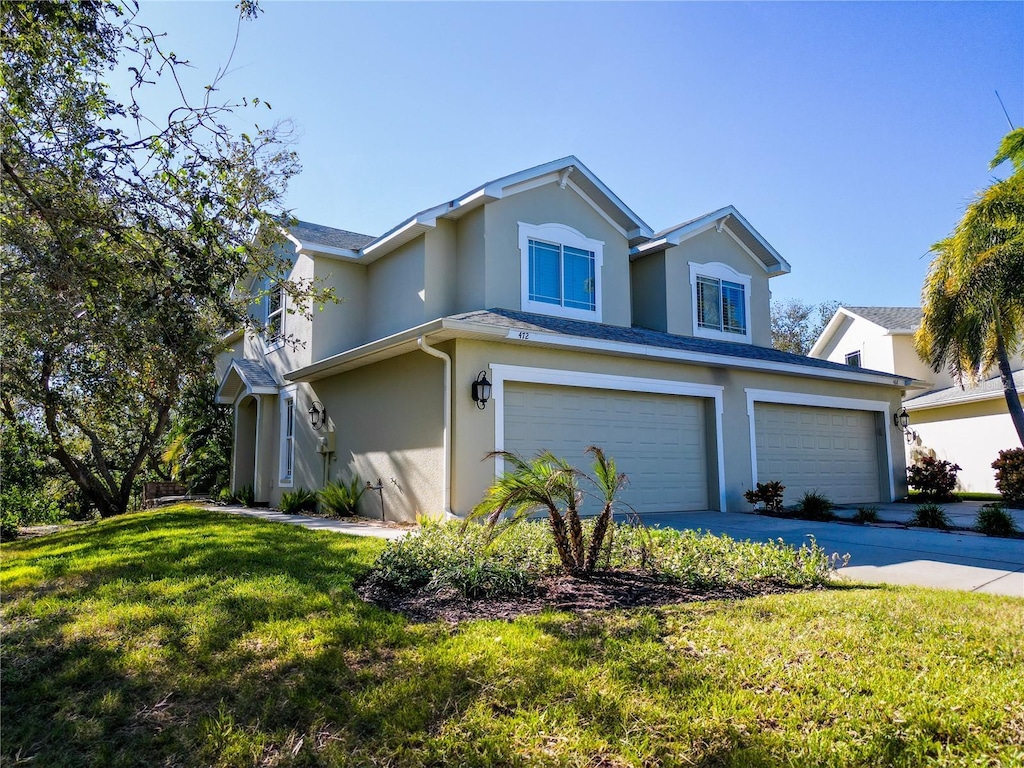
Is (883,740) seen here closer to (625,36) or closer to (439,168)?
(625,36)

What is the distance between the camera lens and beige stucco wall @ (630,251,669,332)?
14.7 m

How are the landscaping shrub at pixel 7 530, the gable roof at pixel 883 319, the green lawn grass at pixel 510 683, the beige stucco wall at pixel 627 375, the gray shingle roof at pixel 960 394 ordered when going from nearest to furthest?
the green lawn grass at pixel 510 683 → the beige stucco wall at pixel 627 375 → the landscaping shrub at pixel 7 530 → the gray shingle roof at pixel 960 394 → the gable roof at pixel 883 319

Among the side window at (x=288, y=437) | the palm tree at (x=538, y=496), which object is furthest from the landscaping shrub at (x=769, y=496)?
the side window at (x=288, y=437)

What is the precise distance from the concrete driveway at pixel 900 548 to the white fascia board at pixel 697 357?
9.37 ft

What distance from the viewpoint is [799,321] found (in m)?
40.6

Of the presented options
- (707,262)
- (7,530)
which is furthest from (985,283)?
(7,530)

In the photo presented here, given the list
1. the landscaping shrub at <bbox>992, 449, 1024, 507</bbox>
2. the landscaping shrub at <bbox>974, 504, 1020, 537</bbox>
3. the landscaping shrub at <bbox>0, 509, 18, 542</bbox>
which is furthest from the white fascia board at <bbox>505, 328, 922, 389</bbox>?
the landscaping shrub at <bbox>0, 509, 18, 542</bbox>

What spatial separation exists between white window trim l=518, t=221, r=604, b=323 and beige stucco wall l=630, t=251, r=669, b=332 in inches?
71.3

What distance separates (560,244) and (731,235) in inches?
210

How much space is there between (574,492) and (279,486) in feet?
36.4

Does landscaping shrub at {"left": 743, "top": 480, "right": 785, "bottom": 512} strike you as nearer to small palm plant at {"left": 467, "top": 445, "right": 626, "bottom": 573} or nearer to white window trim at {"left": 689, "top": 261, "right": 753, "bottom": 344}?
white window trim at {"left": 689, "top": 261, "right": 753, "bottom": 344}

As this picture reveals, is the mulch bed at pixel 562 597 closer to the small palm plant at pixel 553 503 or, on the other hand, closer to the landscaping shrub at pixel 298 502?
the small palm plant at pixel 553 503

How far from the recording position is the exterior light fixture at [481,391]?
32.2ft

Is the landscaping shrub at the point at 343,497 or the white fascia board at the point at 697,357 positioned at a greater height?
the white fascia board at the point at 697,357
